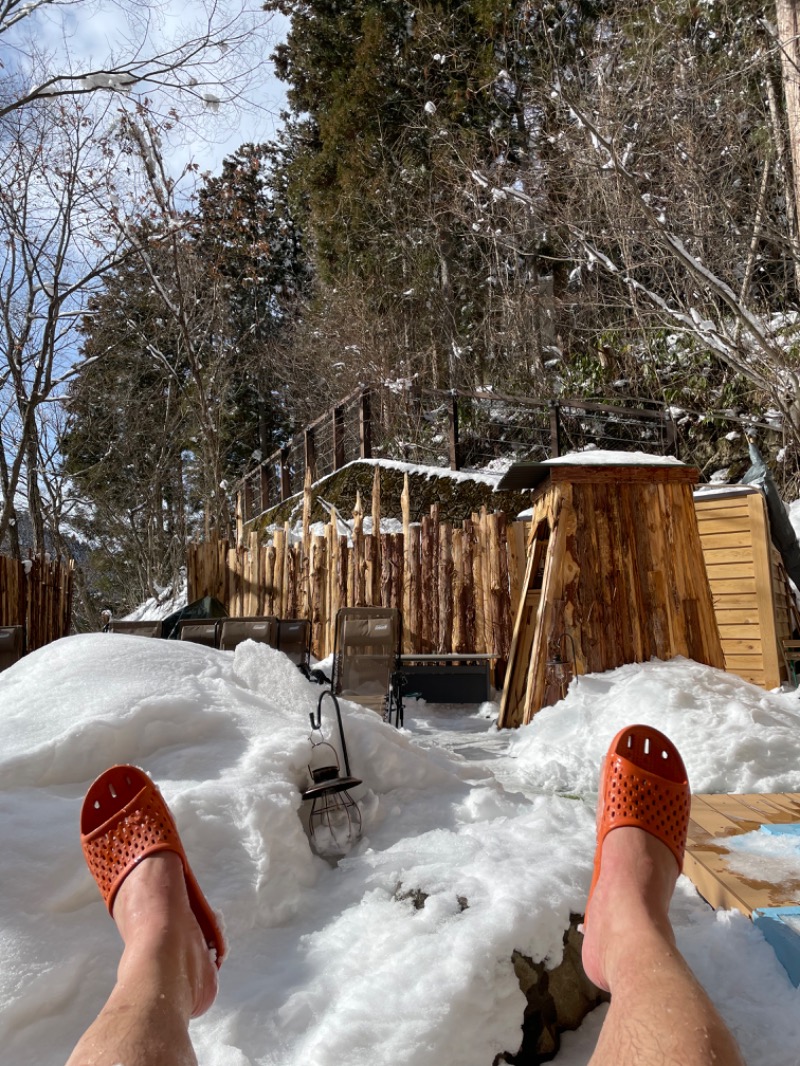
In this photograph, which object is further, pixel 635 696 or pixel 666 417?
pixel 666 417

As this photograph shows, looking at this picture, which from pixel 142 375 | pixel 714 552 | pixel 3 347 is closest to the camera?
pixel 714 552

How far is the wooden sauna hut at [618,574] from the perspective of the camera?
17.5ft

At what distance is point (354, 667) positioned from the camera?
661cm

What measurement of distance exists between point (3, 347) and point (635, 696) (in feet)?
40.3

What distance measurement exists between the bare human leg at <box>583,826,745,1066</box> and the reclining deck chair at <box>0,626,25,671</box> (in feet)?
21.8

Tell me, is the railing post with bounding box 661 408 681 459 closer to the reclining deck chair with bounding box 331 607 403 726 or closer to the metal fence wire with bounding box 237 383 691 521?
the metal fence wire with bounding box 237 383 691 521

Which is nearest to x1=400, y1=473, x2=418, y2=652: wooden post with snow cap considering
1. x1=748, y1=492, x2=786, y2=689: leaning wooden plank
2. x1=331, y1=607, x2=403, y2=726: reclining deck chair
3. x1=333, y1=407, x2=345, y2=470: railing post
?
x1=331, y1=607, x2=403, y2=726: reclining deck chair

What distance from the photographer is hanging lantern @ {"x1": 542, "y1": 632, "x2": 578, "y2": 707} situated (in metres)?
5.30

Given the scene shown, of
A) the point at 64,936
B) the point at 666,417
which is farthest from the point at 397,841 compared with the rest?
the point at 666,417

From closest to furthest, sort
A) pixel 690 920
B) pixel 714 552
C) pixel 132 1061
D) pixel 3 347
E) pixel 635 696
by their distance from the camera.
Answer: pixel 132 1061
pixel 690 920
pixel 635 696
pixel 714 552
pixel 3 347

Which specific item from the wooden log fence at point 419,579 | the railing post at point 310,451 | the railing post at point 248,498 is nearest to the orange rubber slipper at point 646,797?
the wooden log fence at point 419,579

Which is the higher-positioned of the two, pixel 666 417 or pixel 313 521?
pixel 666 417

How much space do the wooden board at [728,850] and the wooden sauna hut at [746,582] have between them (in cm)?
349

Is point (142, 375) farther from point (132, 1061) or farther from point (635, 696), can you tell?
point (132, 1061)
